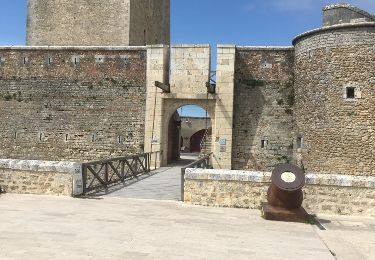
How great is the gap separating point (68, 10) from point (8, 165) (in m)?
12.2

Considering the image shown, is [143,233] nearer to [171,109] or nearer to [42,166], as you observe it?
[42,166]

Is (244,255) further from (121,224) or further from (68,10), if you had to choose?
(68,10)

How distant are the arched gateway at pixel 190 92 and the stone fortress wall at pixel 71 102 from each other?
469 millimetres

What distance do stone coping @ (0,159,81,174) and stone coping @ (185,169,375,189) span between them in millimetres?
2622

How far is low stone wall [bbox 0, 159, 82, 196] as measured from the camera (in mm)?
9227

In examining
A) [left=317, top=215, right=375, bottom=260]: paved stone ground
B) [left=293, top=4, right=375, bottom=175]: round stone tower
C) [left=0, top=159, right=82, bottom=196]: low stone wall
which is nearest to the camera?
[left=317, top=215, right=375, bottom=260]: paved stone ground

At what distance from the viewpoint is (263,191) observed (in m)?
8.24

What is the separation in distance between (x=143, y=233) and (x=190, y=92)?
10.6 m

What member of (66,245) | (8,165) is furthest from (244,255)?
(8,165)

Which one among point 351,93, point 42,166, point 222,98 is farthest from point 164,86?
point 42,166

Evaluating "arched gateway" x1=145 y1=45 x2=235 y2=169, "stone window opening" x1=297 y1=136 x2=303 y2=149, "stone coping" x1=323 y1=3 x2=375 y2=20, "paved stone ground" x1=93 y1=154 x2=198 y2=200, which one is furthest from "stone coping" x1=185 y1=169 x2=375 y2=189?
"stone coping" x1=323 y1=3 x2=375 y2=20

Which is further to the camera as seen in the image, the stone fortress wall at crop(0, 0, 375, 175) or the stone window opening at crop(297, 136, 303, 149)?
the stone window opening at crop(297, 136, 303, 149)

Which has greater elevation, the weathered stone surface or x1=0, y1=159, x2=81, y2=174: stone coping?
the weathered stone surface

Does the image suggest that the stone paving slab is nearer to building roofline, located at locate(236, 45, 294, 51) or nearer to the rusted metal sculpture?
the rusted metal sculpture
